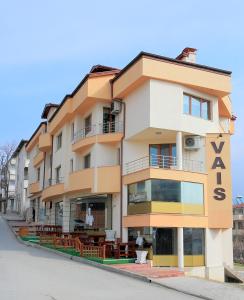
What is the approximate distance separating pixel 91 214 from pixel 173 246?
8.04 metres

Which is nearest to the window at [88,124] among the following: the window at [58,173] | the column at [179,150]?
the window at [58,173]

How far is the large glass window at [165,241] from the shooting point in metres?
21.8

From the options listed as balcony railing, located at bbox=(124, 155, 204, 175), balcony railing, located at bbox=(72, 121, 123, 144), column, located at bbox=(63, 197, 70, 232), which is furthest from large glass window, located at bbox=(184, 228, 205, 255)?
column, located at bbox=(63, 197, 70, 232)

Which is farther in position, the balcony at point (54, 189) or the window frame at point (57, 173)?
the window frame at point (57, 173)

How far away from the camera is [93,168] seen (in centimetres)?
2597

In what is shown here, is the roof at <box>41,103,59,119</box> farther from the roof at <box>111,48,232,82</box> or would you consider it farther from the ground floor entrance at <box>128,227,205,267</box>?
the ground floor entrance at <box>128,227,205,267</box>

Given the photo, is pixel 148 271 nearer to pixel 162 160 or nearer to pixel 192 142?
pixel 162 160

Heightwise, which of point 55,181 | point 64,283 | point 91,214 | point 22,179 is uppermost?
point 22,179

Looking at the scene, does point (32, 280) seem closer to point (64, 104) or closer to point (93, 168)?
point (93, 168)

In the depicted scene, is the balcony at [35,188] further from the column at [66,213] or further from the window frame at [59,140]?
the column at [66,213]

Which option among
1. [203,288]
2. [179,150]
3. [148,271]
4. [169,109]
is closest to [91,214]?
[179,150]

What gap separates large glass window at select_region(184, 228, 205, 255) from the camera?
22.1 meters

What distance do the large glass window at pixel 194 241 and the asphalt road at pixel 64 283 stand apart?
5.57 meters

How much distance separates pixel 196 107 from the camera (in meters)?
24.3
